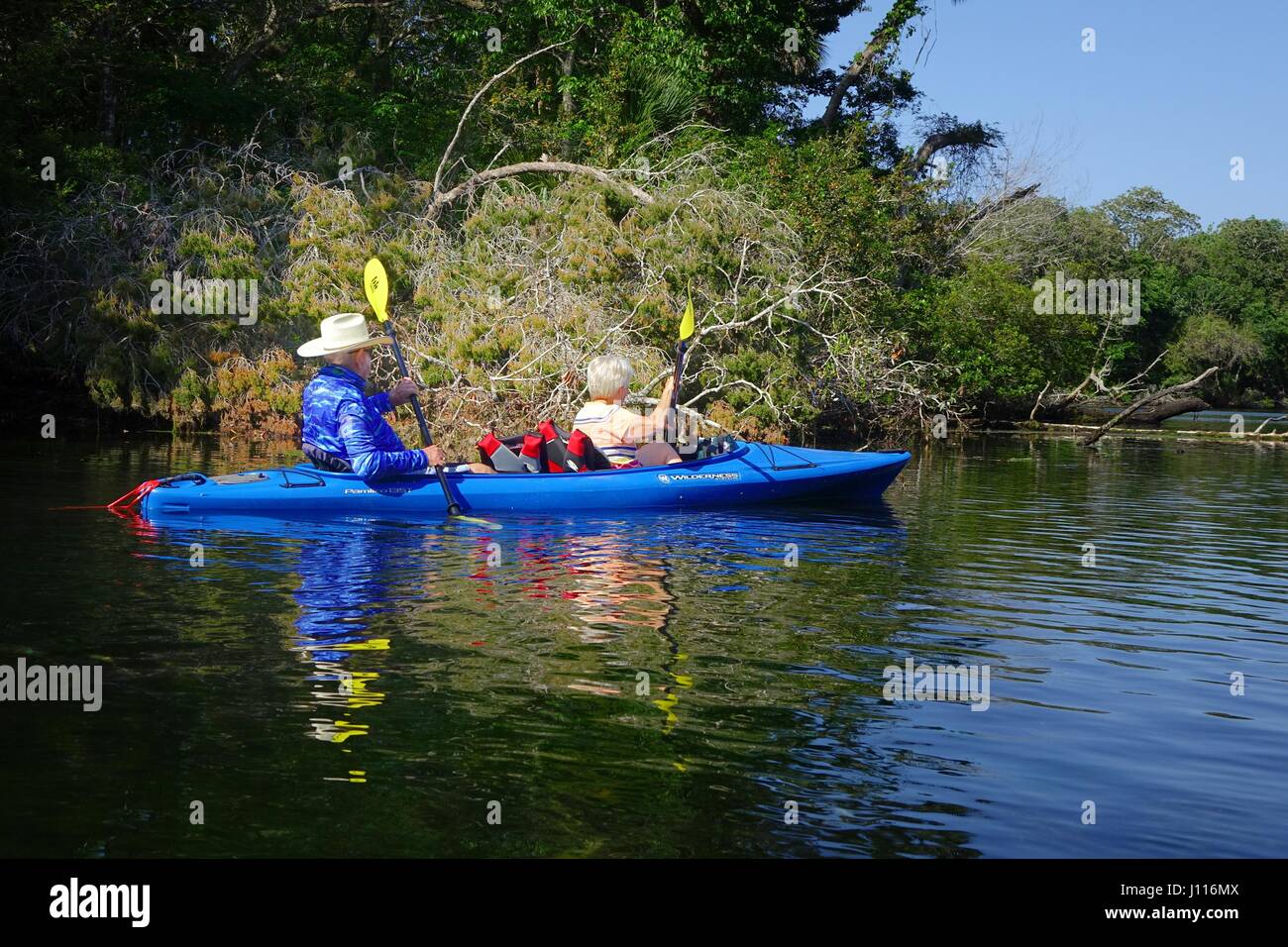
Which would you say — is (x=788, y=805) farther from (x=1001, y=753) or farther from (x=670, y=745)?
(x=1001, y=753)

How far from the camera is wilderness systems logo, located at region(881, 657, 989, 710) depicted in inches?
223

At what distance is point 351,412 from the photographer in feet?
33.9

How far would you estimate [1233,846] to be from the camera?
13.2ft

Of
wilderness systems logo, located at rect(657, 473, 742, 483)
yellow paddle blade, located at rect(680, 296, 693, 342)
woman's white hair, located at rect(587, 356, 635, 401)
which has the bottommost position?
wilderness systems logo, located at rect(657, 473, 742, 483)

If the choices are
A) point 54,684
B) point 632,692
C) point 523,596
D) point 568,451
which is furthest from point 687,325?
point 54,684

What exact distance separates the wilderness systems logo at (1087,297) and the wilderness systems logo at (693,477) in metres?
15.8

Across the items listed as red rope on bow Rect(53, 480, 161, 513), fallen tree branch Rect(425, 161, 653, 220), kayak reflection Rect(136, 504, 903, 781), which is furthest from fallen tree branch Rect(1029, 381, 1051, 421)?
red rope on bow Rect(53, 480, 161, 513)

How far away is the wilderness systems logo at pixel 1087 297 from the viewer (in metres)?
28.7

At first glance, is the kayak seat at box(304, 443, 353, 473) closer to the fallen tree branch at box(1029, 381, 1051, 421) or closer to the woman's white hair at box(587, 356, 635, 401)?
the woman's white hair at box(587, 356, 635, 401)
